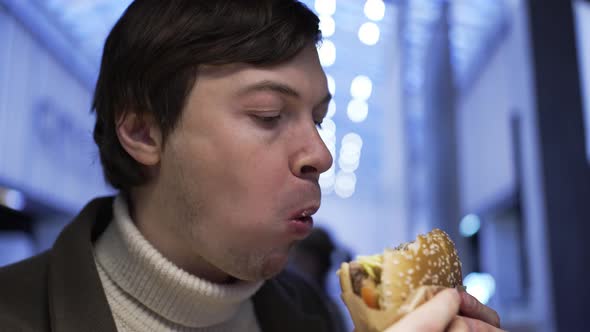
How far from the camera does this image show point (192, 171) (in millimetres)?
1160

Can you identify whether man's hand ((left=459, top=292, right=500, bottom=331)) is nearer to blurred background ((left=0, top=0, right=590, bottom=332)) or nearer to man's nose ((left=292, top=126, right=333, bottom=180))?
man's nose ((left=292, top=126, right=333, bottom=180))

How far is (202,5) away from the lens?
4.00 feet

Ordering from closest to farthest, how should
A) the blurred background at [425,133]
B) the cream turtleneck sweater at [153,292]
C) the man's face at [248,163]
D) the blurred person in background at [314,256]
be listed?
the man's face at [248,163] → the cream turtleneck sweater at [153,292] → the blurred person in background at [314,256] → the blurred background at [425,133]

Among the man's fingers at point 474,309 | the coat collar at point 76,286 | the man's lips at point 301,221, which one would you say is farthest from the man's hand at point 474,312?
the coat collar at point 76,286

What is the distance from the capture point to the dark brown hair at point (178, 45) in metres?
1.17

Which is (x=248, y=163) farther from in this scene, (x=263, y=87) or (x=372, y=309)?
(x=372, y=309)

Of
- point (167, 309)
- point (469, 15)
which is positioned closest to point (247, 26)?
point (167, 309)

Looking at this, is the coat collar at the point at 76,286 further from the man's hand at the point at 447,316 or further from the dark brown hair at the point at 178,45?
the man's hand at the point at 447,316

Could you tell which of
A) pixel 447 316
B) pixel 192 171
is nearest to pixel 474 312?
pixel 447 316

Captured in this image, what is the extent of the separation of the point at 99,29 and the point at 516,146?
474 centimetres

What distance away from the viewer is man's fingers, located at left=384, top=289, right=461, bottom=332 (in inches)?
31.4

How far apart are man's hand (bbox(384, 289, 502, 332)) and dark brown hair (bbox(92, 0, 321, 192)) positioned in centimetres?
58

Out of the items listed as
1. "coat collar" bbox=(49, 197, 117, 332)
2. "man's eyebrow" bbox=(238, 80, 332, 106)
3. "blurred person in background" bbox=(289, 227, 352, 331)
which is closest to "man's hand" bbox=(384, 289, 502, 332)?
"man's eyebrow" bbox=(238, 80, 332, 106)

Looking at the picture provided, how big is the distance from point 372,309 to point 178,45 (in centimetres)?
66
